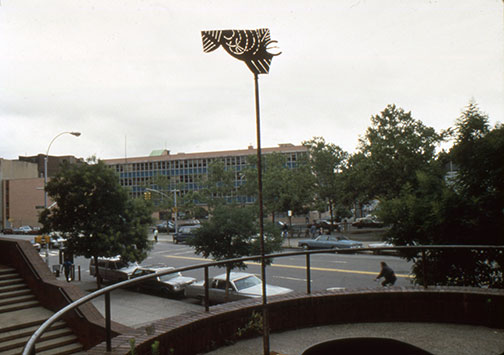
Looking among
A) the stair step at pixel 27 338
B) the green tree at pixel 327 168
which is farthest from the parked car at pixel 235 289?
the green tree at pixel 327 168

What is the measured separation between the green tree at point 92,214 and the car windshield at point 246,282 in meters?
8.92

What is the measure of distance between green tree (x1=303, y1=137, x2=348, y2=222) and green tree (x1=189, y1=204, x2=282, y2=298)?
33286 mm

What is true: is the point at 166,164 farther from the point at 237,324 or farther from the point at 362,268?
the point at 237,324

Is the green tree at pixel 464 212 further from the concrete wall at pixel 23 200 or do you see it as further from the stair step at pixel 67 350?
the concrete wall at pixel 23 200

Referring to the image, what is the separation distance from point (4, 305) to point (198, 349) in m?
9.67

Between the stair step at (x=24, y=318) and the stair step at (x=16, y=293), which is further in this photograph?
the stair step at (x=16, y=293)

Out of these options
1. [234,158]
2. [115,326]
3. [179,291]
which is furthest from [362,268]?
[234,158]

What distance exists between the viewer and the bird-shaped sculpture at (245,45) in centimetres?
472

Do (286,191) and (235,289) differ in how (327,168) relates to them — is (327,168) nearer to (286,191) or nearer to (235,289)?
(286,191)

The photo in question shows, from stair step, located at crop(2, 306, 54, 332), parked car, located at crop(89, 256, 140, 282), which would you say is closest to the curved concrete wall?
stair step, located at crop(2, 306, 54, 332)

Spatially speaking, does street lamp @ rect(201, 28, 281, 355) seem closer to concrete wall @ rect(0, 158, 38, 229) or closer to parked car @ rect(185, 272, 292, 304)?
parked car @ rect(185, 272, 292, 304)

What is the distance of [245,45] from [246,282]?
9566mm

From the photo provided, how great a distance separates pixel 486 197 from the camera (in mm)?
8648

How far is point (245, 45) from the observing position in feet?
15.7
